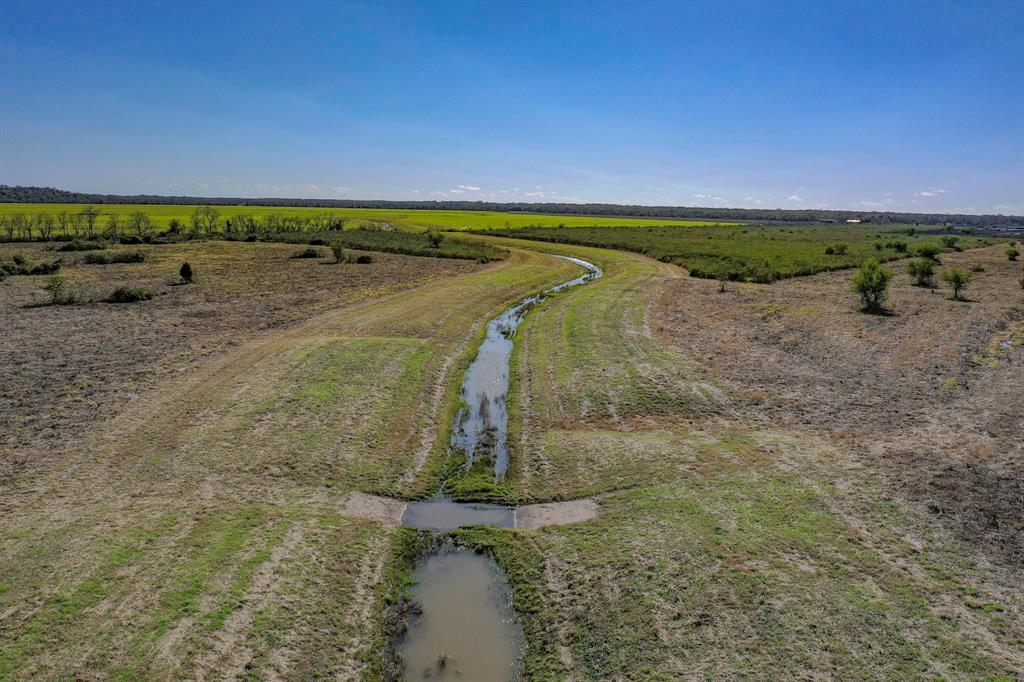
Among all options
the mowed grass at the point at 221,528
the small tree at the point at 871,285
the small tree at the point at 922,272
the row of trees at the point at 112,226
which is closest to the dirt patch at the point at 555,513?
the mowed grass at the point at 221,528

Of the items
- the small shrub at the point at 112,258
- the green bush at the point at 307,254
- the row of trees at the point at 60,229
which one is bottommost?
the small shrub at the point at 112,258

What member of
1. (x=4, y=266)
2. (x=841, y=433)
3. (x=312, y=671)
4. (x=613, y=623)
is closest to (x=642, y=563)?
(x=613, y=623)

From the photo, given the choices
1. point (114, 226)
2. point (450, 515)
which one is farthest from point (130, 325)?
point (114, 226)

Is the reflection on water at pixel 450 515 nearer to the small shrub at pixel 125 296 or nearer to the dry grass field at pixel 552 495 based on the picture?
the dry grass field at pixel 552 495

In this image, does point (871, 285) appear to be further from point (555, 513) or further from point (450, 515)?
point (450, 515)

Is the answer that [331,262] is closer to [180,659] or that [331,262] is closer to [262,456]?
[262,456]

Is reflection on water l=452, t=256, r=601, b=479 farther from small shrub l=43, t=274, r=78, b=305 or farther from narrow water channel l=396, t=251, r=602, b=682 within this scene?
small shrub l=43, t=274, r=78, b=305
